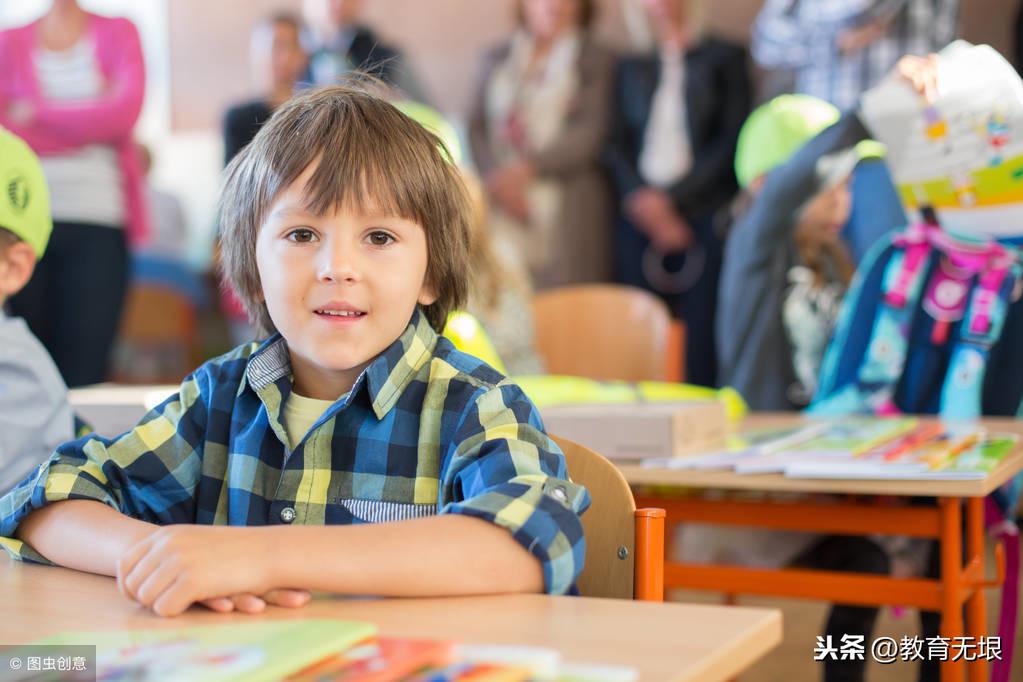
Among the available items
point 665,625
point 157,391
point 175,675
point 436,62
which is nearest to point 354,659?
point 175,675

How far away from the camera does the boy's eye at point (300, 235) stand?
111 centimetres

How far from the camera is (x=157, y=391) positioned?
81.7 inches

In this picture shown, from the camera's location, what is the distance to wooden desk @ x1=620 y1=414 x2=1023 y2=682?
5.01 ft

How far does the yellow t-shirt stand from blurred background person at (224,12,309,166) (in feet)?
9.90

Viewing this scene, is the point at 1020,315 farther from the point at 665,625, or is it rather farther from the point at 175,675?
the point at 175,675

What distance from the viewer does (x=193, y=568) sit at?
2.74 feet

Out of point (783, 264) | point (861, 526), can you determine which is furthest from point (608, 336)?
point (861, 526)

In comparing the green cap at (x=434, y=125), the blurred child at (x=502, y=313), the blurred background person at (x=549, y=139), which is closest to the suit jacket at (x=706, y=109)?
the blurred background person at (x=549, y=139)

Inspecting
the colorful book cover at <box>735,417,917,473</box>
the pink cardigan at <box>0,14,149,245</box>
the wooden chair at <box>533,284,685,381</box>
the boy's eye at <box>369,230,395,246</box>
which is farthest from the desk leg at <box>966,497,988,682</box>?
the pink cardigan at <box>0,14,149,245</box>

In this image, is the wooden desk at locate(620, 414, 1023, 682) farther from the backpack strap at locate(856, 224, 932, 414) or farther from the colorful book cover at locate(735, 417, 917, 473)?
the backpack strap at locate(856, 224, 932, 414)

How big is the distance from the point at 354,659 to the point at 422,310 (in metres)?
0.61

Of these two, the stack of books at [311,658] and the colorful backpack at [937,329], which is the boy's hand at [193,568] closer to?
the stack of books at [311,658]

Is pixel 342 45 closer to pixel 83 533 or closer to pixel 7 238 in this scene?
pixel 7 238

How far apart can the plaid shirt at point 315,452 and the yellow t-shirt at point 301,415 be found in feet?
0.05
